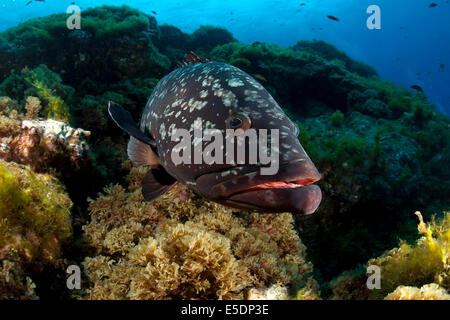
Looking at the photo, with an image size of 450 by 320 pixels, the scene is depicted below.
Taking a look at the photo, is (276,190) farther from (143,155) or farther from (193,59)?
(193,59)

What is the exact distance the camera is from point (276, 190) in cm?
174

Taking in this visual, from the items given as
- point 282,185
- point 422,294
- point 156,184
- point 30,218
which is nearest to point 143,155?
point 156,184

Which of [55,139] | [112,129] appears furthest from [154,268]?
[112,129]

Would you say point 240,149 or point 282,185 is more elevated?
point 240,149

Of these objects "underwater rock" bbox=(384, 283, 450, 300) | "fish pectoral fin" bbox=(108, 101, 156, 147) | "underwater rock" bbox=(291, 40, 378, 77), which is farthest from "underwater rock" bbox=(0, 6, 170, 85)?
"underwater rock" bbox=(291, 40, 378, 77)

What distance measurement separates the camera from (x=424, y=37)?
110 metres

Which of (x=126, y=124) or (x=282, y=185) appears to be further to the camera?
Answer: (x=126, y=124)

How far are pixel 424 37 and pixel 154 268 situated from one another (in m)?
152

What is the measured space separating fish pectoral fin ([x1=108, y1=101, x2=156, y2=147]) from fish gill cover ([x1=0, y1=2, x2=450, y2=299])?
99 centimetres

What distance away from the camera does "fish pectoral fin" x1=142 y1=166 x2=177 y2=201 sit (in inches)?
129

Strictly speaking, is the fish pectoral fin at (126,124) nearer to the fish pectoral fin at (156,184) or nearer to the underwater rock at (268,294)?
the fish pectoral fin at (156,184)

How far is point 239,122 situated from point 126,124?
1.73 m

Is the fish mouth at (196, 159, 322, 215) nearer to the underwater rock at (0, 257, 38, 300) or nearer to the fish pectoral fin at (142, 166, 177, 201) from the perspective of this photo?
the fish pectoral fin at (142, 166, 177, 201)

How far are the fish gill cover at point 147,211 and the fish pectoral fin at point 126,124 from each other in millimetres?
988
